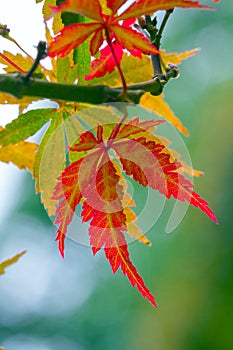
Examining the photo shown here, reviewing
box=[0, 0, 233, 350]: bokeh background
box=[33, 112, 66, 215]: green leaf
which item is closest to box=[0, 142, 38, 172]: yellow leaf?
box=[33, 112, 66, 215]: green leaf

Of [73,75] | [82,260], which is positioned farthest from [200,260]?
[73,75]

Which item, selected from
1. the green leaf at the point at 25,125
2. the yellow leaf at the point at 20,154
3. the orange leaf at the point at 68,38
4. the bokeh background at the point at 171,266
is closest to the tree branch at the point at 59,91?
the orange leaf at the point at 68,38

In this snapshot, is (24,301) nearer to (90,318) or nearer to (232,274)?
(90,318)

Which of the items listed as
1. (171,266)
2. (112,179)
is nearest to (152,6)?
(112,179)

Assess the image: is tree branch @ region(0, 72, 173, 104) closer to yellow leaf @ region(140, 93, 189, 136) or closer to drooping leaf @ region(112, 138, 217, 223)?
drooping leaf @ region(112, 138, 217, 223)

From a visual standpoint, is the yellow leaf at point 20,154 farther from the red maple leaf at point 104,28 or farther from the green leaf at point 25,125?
the red maple leaf at point 104,28

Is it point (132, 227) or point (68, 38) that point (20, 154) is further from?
point (68, 38)
